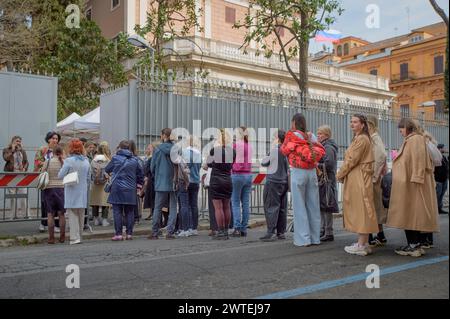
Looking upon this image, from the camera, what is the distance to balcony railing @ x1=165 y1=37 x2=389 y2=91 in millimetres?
26406

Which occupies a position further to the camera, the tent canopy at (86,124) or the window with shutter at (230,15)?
the window with shutter at (230,15)

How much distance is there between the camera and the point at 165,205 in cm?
882

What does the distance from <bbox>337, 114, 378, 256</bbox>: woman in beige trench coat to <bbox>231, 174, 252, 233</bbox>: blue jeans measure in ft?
8.09

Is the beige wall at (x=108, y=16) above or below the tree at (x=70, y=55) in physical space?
above

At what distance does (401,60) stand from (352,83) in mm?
17165

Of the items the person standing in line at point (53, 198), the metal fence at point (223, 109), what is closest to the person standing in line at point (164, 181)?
the person standing in line at point (53, 198)

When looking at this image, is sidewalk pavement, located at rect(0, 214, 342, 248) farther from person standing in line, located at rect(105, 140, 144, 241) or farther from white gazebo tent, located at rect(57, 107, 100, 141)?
white gazebo tent, located at rect(57, 107, 100, 141)

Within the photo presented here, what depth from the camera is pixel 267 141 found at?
1395 cm

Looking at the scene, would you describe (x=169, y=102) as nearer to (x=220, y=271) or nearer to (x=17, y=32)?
(x=220, y=271)

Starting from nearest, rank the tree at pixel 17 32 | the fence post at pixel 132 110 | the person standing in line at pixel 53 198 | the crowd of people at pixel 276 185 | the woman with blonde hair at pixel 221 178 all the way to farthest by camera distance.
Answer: the crowd of people at pixel 276 185, the woman with blonde hair at pixel 221 178, the person standing in line at pixel 53 198, the fence post at pixel 132 110, the tree at pixel 17 32

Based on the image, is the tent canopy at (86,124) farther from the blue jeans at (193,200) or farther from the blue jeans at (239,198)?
the blue jeans at (239,198)

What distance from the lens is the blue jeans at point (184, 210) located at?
8875 millimetres
